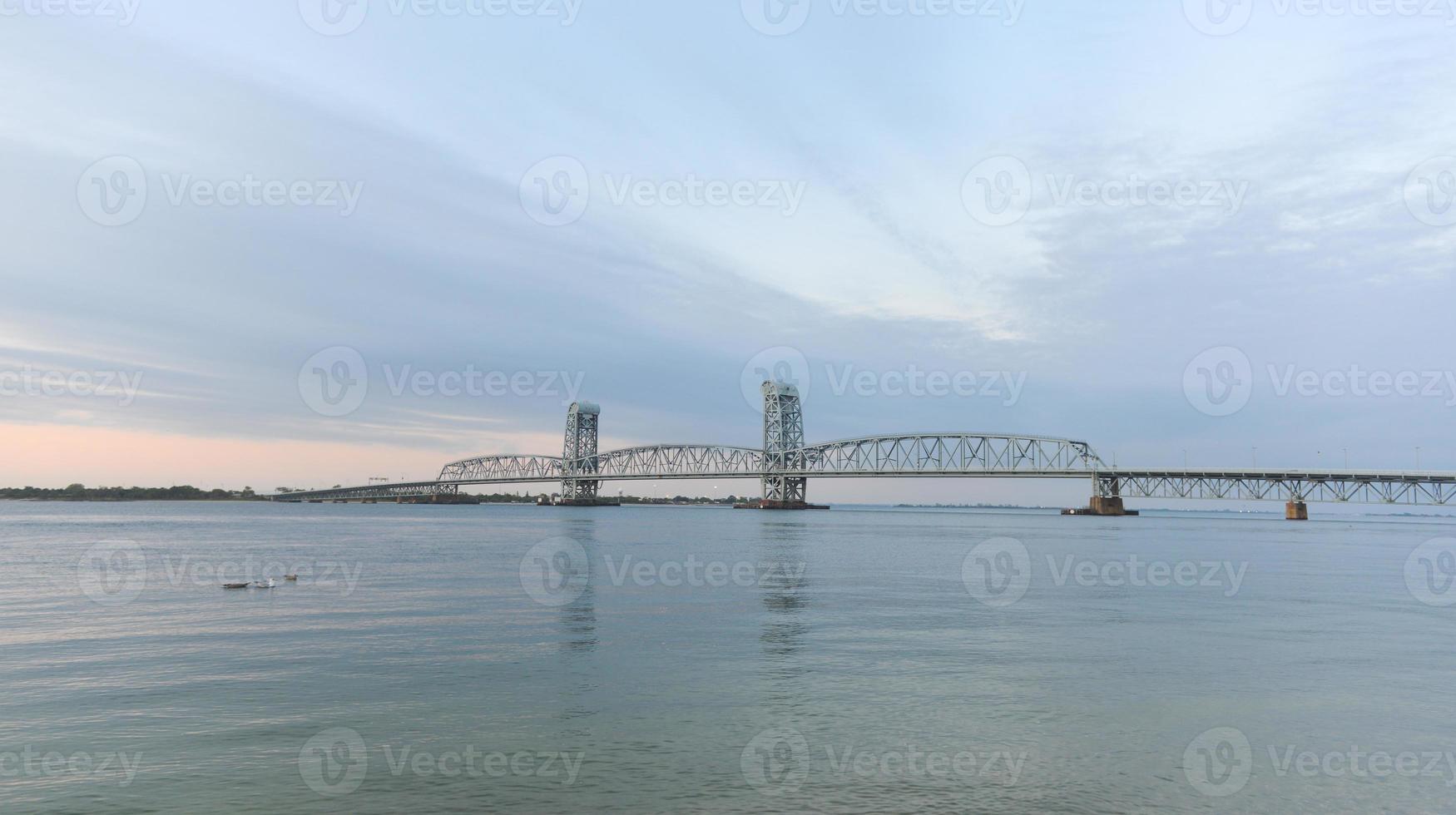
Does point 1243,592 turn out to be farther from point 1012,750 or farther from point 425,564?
point 425,564

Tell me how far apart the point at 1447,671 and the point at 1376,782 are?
1165cm

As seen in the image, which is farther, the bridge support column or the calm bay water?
the bridge support column

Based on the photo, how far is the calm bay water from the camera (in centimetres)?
1327

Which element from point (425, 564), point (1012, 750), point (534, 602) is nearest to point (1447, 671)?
point (1012, 750)

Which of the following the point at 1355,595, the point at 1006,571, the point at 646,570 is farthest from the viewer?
the point at 1006,571

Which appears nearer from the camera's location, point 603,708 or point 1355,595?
point 603,708

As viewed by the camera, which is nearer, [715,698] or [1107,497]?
[715,698]

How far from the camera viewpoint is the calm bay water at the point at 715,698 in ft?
43.5

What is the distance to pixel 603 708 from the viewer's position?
17.5m

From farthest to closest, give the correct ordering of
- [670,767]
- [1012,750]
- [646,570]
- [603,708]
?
1. [646,570]
2. [603,708]
3. [1012,750]
4. [670,767]

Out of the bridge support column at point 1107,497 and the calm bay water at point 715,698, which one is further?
the bridge support column at point 1107,497

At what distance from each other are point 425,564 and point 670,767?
1642 inches

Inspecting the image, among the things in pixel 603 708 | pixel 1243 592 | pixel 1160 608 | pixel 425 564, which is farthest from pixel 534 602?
pixel 1243 592

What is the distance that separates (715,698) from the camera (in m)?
18.5
